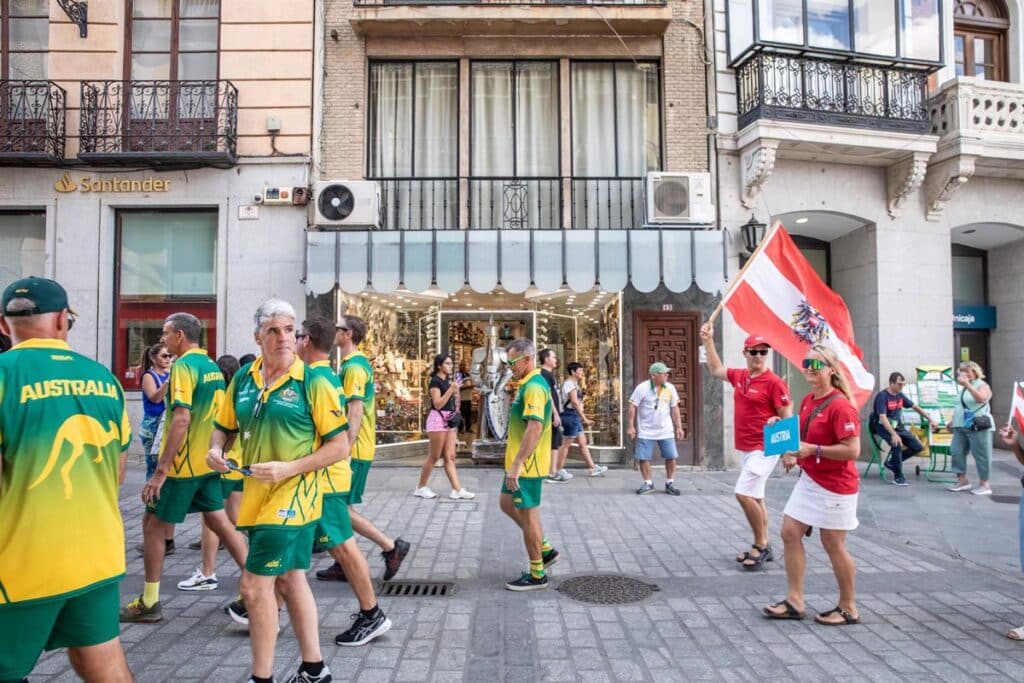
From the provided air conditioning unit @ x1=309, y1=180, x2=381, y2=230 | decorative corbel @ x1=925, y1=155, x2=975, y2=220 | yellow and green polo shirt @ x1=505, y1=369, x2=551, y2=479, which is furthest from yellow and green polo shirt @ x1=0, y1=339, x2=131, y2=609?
decorative corbel @ x1=925, y1=155, x2=975, y2=220

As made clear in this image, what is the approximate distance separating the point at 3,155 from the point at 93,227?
1.78m

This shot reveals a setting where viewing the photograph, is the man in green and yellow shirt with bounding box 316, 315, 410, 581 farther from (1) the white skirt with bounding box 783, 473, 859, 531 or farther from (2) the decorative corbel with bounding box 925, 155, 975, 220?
(2) the decorative corbel with bounding box 925, 155, 975, 220

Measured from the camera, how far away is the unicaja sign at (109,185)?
12.2 meters

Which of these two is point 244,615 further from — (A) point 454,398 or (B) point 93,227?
(B) point 93,227

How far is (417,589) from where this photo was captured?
5.48m

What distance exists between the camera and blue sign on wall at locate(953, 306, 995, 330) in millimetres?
14984

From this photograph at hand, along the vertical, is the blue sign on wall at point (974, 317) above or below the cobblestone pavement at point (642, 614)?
above

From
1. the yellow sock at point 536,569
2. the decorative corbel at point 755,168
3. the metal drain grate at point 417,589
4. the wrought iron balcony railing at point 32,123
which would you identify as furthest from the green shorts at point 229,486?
the decorative corbel at point 755,168

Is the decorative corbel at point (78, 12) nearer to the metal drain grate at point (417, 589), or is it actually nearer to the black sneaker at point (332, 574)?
the black sneaker at point (332, 574)

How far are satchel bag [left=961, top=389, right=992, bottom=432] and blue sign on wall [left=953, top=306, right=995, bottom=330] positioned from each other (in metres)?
6.03

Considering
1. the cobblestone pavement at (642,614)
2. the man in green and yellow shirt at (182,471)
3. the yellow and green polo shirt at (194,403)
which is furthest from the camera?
the yellow and green polo shirt at (194,403)

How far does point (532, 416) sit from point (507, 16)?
9215mm

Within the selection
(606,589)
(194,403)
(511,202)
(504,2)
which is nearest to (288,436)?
(194,403)

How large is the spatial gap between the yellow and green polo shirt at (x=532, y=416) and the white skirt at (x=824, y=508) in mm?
1902
